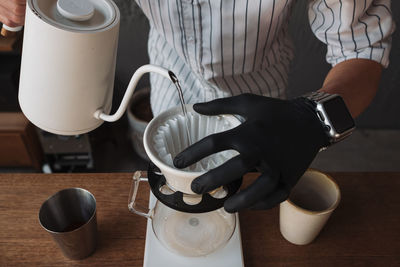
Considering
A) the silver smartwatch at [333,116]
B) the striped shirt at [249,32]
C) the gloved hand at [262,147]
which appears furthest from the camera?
the striped shirt at [249,32]

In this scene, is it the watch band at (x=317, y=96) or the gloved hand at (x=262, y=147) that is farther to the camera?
the watch band at (x=317, y=96)

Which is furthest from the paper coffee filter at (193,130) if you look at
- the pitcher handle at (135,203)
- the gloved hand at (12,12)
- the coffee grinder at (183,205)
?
the gloved hand at (12,12)

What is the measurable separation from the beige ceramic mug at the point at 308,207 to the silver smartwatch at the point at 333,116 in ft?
0.38

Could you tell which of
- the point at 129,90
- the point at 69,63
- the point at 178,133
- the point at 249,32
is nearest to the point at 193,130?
the point at 178,133

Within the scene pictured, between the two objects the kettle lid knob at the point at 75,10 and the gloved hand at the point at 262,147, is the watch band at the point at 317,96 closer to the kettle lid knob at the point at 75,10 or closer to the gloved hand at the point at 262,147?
the gloved hand at the point at 262,147

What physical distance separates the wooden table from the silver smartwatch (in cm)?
24

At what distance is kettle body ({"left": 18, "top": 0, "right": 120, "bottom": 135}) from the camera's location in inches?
21.5

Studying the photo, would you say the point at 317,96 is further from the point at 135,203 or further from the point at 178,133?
the point at 135,203

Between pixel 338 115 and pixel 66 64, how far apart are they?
479mm

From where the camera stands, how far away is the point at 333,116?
0.68m

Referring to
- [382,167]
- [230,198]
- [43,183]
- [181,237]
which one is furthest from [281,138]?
[382,167]

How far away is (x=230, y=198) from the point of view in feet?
1.94

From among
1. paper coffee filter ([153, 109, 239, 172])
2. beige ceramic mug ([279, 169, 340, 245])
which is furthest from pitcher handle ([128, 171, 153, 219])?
beige ceramic mug ([279, 169, 340, 245])

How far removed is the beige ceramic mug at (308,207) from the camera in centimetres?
70
